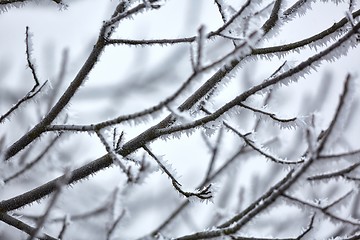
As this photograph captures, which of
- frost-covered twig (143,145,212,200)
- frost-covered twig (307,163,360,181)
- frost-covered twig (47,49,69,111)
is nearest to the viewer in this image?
frost-covered twig (307,163,360,181)

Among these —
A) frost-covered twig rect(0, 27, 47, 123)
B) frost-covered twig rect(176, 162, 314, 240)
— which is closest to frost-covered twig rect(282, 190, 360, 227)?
frost-covered twig rect(176, 162, 314, 240)

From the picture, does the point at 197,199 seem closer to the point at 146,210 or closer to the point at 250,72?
the point at 250,72

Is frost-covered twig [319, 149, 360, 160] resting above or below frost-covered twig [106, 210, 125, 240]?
below

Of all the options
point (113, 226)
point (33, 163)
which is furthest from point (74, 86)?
point (33, 163)

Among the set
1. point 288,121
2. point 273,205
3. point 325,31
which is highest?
point 325,31

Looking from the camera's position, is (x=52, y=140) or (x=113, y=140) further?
(x=52, y=140)

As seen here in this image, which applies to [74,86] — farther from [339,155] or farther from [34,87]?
[339,155]

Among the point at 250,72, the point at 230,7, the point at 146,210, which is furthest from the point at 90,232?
the point at 230,7

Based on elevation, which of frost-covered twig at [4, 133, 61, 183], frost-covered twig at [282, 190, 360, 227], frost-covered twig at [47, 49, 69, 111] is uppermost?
frost-covered twig at [47, 49, 69, 111]

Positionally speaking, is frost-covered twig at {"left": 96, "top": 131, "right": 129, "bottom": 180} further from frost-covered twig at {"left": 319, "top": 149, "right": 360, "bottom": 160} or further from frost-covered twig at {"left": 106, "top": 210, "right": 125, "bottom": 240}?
frost-covered twig at {"left": 319, "top": 149, "right": 360, "bottom": 160}

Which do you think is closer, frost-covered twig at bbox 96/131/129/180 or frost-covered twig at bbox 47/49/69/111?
frost-covered twig at bbox 96/131/129/180

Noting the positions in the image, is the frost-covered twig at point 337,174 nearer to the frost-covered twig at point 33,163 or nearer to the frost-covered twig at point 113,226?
the frost-covered twig at point 113,226
